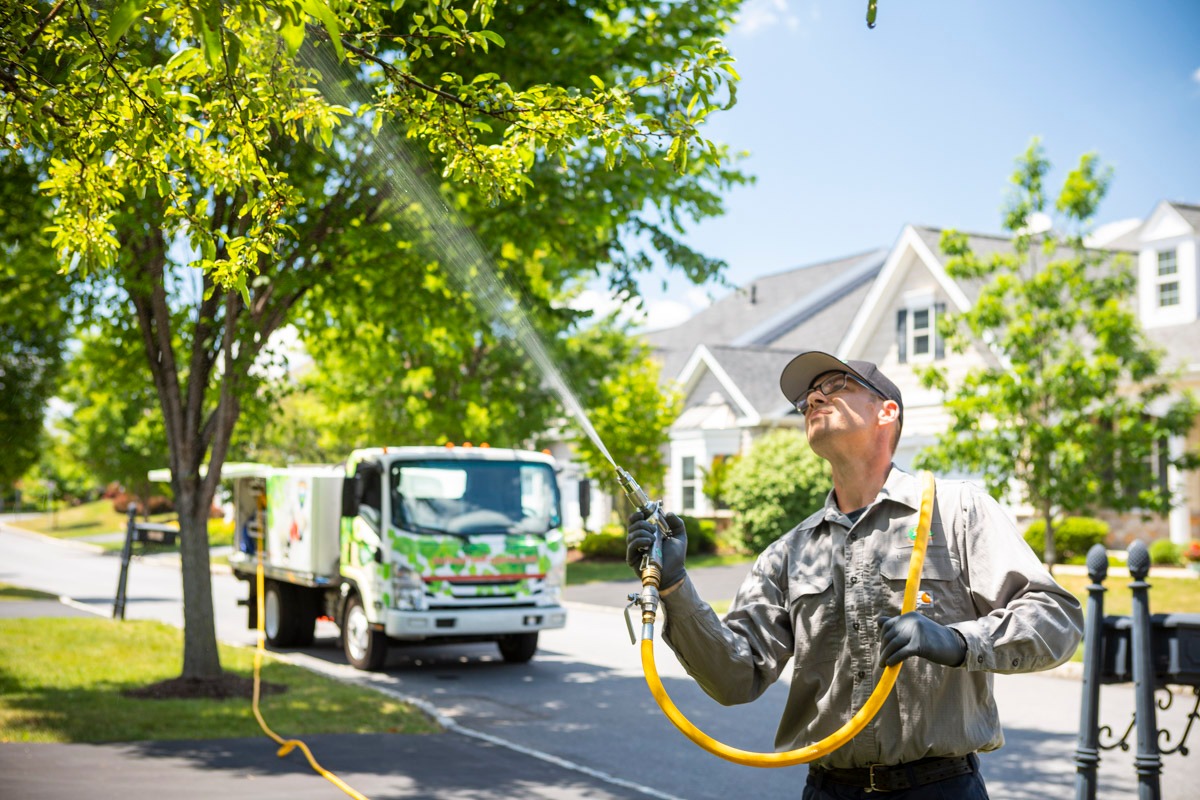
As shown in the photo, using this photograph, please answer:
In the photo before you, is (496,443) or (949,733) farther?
(496,443)

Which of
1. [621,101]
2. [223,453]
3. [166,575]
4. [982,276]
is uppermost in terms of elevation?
[982,276]

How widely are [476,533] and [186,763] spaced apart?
624cm

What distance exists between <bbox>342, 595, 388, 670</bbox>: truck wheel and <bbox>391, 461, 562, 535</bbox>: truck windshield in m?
1.34

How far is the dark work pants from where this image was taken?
11.2ft

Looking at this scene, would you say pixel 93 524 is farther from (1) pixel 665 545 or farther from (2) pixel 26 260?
(1) pixel 665 545

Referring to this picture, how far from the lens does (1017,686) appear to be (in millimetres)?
A: 13633

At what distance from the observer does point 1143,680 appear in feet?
20.9

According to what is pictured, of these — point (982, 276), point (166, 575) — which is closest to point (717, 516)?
point (166, 575)

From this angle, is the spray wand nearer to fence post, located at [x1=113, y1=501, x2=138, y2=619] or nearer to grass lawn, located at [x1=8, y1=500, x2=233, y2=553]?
fence post, located at [x1=113, y1=501, x2=138, y2=619]

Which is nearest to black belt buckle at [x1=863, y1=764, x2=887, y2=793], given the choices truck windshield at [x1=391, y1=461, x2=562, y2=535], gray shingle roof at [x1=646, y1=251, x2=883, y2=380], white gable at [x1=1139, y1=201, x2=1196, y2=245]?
truck windshield at [x1=391, y1=461, x2=562, y2=535]

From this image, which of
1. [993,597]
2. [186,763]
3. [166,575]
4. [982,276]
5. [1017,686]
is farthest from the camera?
[166,575]

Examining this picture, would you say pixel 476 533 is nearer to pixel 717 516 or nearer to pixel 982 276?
pixel 982 276

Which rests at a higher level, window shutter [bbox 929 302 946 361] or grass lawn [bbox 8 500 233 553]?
window shutter [bbox 929 302 946 361]

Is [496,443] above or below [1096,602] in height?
above
